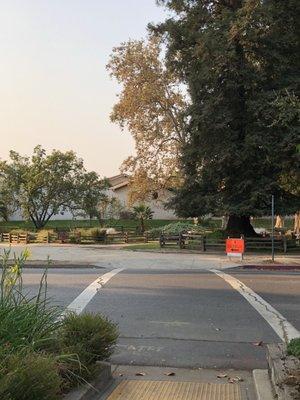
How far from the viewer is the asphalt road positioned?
7.28 metres

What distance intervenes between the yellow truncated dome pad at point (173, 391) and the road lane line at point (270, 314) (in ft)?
7.58

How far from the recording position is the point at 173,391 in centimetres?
550

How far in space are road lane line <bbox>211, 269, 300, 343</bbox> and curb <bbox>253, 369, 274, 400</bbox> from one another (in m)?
1.98

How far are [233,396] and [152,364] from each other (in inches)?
66.8

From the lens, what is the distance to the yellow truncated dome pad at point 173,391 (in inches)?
206

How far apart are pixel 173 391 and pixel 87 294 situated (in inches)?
265

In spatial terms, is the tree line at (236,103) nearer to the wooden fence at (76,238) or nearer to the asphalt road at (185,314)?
the wooden fence at (76,238)

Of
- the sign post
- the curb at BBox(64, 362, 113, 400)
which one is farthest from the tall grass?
the sign post

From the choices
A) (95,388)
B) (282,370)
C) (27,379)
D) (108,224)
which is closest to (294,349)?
(282,370)

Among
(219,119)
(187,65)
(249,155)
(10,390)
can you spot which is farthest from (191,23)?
(10,390)

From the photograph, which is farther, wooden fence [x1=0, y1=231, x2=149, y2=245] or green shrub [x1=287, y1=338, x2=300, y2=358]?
wooden fence [x1=0, y1=231, x2=149, y2=245]

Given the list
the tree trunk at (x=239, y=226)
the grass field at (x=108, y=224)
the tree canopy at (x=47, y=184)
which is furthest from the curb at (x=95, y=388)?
the grass field at (x=108, y=224)

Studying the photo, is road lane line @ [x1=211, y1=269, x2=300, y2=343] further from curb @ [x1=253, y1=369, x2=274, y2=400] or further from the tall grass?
the tall grass

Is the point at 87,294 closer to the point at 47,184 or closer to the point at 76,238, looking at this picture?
the point at 76,238
